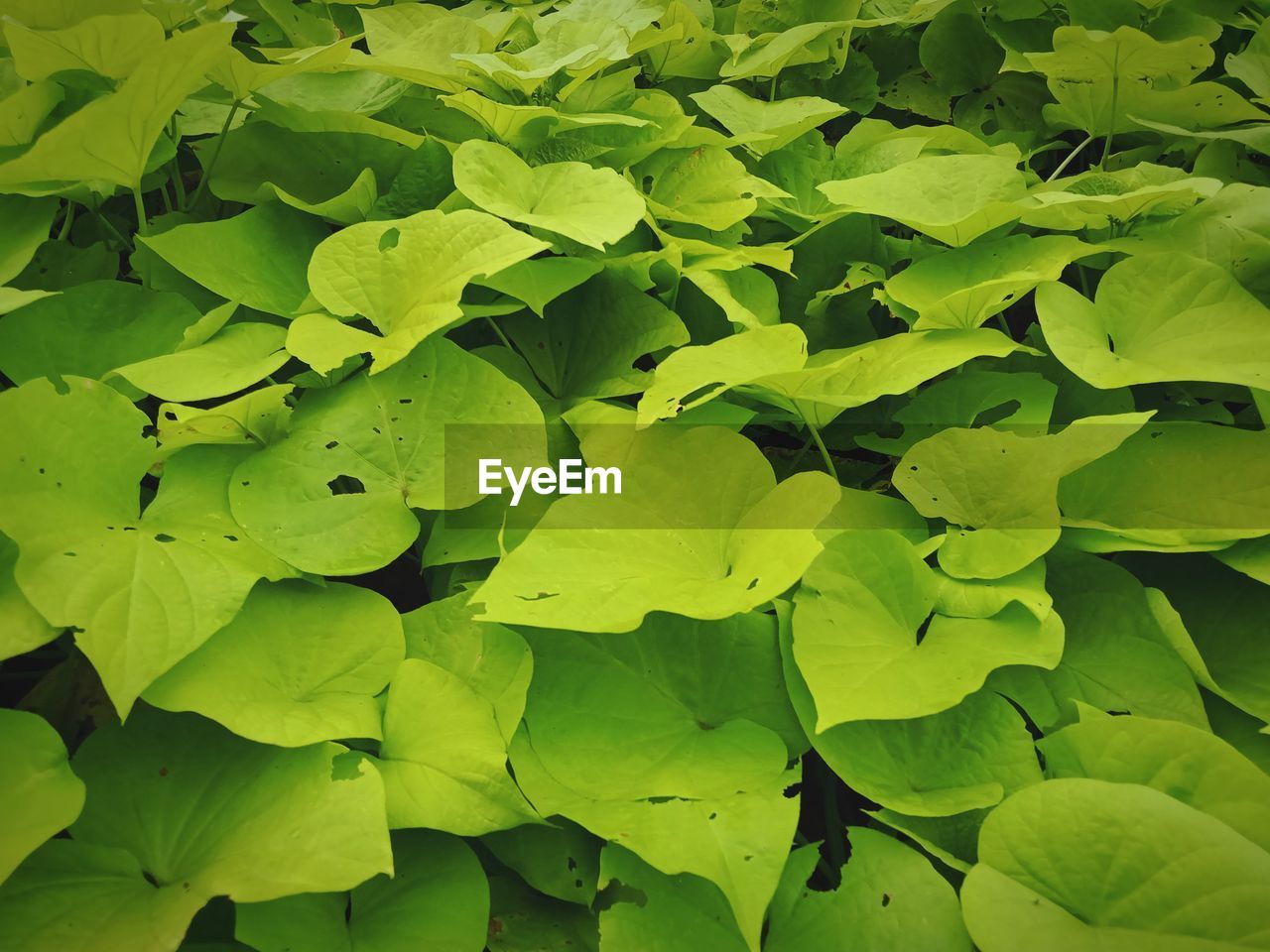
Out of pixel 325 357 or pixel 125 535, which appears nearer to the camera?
pixel 125 535

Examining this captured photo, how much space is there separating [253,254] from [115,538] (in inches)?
17.6

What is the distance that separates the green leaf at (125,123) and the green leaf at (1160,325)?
91 centimetres

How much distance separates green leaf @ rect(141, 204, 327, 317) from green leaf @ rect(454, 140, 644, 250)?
9.4 inches

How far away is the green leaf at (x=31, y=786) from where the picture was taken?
585mm

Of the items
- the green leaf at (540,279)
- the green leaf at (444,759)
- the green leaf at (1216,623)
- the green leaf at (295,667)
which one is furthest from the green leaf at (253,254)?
the green leaf at (1216,623)

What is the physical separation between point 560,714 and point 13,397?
0.54 meters

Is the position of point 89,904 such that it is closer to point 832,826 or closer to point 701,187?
point 832,826

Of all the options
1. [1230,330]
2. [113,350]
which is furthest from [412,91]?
[1230,330]

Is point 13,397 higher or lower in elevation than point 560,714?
higher

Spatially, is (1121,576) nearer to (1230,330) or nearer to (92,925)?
(1230,330)

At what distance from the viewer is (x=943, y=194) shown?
1.10 meters

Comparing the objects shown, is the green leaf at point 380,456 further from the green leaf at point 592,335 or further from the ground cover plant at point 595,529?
the green leaf at point 592,335

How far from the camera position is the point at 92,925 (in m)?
0.60

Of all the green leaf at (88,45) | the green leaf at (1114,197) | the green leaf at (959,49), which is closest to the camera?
the green leaf at (88,45)
